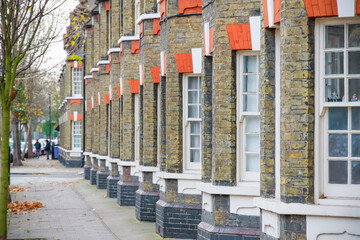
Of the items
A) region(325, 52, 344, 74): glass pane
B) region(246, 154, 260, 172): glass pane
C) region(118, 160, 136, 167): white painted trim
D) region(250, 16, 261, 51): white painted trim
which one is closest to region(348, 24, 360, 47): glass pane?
region(325, 52, 344, 74): glass pane

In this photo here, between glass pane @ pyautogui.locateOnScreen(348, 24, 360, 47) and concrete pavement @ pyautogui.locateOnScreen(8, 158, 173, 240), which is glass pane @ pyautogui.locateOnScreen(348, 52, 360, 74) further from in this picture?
concrete pavement @ pyautogui.locateOnScreen(8, 158, 173, 240)

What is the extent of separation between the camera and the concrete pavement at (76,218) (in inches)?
653

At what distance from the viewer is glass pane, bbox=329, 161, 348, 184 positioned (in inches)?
332

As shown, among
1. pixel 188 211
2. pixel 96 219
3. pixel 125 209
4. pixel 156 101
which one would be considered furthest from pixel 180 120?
pixel 125 209

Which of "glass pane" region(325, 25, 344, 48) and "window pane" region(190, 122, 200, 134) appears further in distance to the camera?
"window pane" region(190, 122, 200, 134)

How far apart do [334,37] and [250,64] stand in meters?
3.59

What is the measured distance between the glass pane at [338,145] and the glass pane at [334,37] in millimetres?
1019

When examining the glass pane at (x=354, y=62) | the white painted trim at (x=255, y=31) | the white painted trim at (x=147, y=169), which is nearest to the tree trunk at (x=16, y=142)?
the white painted trim at (x=147, y=169)

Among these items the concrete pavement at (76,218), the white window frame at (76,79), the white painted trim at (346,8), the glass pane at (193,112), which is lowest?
the concrete pavement at (76,218)

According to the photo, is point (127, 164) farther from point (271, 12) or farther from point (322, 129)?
point (322, 129)

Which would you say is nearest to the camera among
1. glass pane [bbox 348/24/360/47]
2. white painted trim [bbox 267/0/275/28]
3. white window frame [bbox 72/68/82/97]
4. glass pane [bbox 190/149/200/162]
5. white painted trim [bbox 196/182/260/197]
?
glass pane [bbox 348/24/360/47]

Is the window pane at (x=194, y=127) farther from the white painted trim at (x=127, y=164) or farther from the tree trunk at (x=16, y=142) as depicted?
the tree trunk at (x=16, y=142)

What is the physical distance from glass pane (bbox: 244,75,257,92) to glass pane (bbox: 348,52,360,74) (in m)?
3.59

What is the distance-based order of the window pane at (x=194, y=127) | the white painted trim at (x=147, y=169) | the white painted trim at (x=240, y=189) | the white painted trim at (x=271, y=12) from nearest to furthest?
the white painted trim at (x=271, y=12)
the white painted trim at (x=240, y=189)
the window pane at (x=194, y=127)
the white painted trim at (x=147, y=169)
